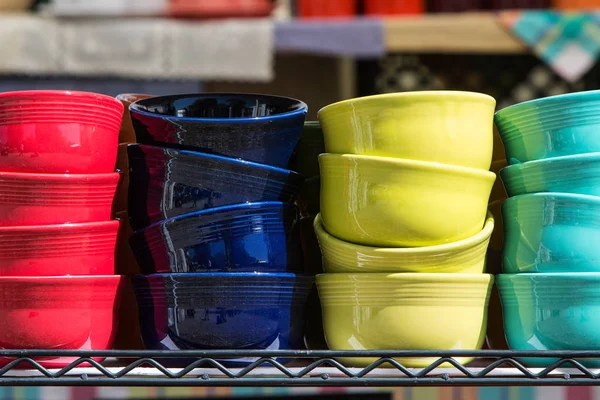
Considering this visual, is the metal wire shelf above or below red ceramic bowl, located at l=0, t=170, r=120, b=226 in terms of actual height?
below

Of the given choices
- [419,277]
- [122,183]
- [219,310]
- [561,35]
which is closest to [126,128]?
[122,183]

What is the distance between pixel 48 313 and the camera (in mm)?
665

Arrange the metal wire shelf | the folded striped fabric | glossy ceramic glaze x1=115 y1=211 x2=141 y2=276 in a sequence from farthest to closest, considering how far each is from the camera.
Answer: the folded striped fabric, glossy ceramic glaze x1=115 y1=211 x2=141 y2=276, the metal wire shelf

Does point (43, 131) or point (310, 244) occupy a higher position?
point (43, 131)

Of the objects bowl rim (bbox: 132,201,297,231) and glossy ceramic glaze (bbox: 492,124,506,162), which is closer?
bowl rim (bbox: 132,201,297,231)

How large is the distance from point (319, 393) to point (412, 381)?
0.20 meters

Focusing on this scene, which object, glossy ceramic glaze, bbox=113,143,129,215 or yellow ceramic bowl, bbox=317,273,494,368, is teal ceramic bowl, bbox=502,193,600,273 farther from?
glossy ceramic glaze, bbox=113,143,129,215

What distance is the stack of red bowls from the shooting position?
665mm

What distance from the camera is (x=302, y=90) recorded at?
248 centimetres

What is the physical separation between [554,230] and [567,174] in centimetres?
5

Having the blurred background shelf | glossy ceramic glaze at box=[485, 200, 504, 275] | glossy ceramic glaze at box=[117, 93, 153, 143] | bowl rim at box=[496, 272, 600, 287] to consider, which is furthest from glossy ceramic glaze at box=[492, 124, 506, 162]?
the blurred background shelf

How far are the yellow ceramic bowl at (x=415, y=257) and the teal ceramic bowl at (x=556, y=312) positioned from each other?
4 cm

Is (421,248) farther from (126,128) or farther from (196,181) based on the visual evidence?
(126,128)

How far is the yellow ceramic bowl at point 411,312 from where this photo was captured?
65cm
